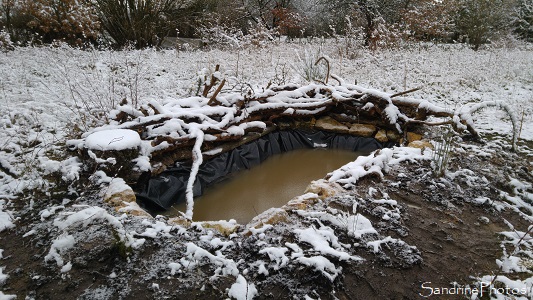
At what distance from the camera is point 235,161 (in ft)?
13.1

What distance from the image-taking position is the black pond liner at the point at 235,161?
3.18 m

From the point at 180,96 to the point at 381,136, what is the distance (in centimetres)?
315

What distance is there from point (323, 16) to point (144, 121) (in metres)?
11.1

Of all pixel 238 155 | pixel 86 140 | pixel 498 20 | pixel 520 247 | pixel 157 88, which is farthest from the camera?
pixel 498 20

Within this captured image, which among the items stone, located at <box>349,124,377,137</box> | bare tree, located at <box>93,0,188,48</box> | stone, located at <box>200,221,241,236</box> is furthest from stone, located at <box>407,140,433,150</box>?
bare tree, located at <box>93,0,188,48</box>

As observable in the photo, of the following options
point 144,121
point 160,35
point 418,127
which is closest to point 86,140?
point 144,121

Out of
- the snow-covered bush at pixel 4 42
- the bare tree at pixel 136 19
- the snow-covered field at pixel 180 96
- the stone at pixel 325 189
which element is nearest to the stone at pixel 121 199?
the snow-covered field at pixel 180 96

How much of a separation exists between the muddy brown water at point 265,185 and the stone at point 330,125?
34 centimetres

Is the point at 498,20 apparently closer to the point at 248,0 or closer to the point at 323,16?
the point at 323,16

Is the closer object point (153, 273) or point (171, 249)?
point (153, 273)

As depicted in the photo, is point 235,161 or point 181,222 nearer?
point 181,222

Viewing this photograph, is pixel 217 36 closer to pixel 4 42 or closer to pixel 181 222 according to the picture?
pixel 4 42

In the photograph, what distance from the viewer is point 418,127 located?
4.26 m

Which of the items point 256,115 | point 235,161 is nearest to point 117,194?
point 235,161
